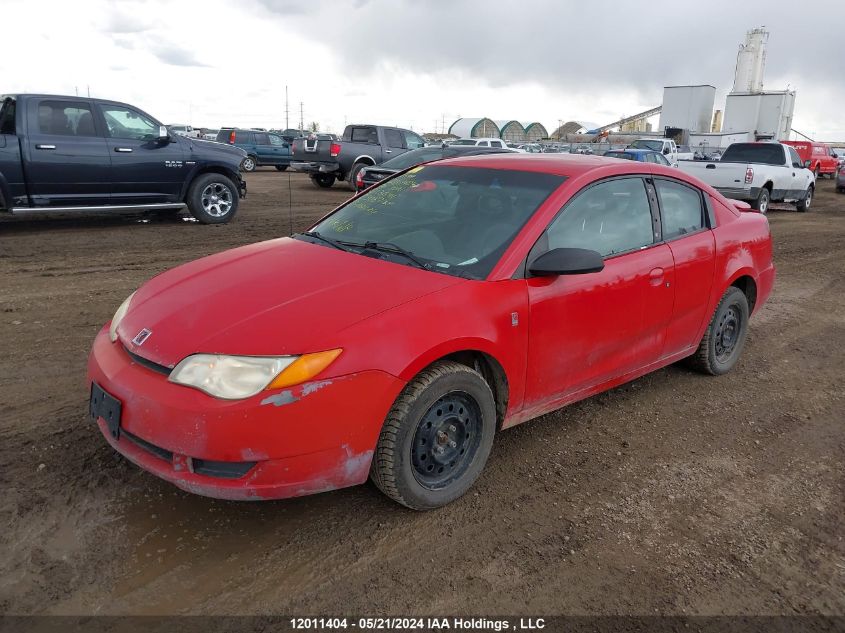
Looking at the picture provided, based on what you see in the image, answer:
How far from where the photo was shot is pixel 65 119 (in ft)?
31.6

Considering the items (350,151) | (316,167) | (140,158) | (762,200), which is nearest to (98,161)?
(140,158)

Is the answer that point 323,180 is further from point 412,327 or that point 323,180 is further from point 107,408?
point 412,327

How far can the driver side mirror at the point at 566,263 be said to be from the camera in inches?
125

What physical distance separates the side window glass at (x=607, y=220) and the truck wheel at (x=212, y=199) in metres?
8.86

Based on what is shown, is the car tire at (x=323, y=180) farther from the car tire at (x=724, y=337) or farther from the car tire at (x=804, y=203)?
the car tire at (x=724, y=337)

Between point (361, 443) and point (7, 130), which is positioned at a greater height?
point (7, 130)

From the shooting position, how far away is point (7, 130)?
9.23 m

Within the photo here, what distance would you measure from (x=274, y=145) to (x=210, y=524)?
27919 mm

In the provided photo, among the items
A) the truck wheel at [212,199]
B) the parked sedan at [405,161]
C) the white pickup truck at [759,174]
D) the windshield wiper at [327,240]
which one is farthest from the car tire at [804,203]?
the windshield wiper at [327,240]

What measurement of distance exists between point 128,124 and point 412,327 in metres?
9.24

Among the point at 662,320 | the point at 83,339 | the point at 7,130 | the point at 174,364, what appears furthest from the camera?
the point at 7,130

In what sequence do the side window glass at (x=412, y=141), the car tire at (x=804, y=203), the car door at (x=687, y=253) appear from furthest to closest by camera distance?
the side window glass at (x=412, y=141), the car tire at (x=804, y=203), the car door at (x=687, y=253)

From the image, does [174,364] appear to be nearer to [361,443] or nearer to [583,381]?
[361,443]

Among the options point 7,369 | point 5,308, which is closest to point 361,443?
point 7,369
